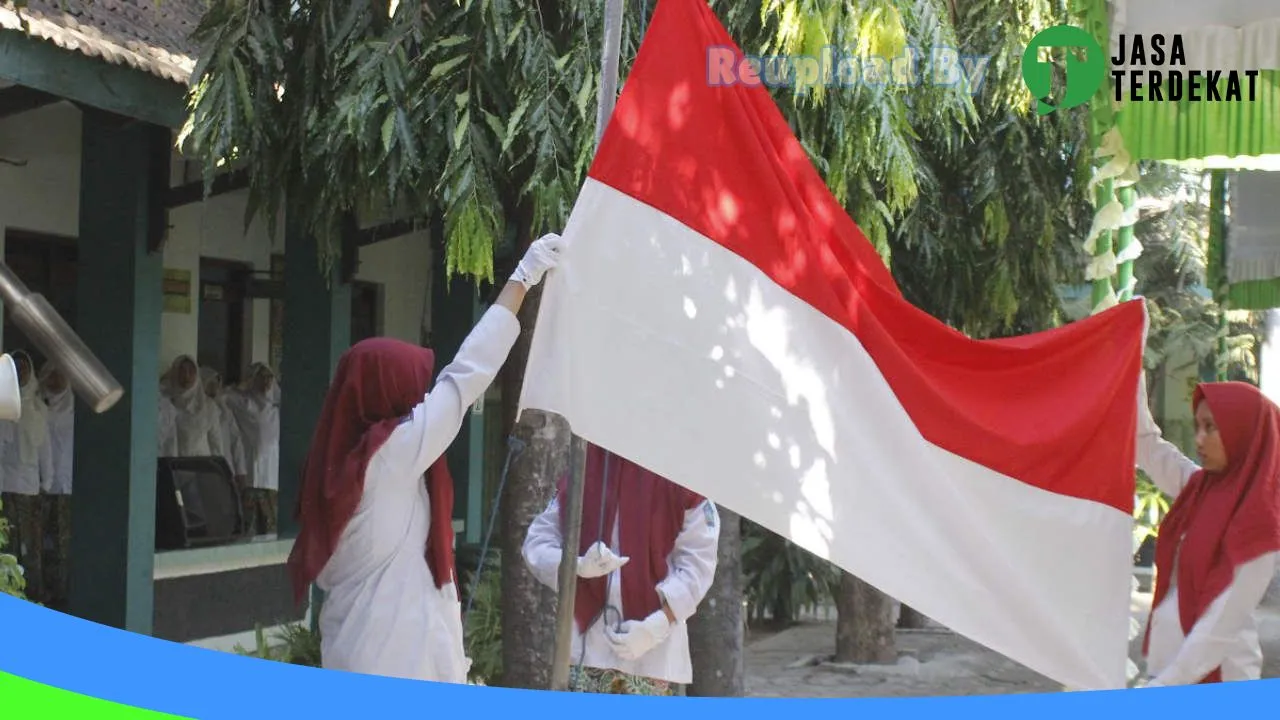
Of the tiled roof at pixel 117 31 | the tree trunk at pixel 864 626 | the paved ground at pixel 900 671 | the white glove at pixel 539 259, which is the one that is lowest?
the paved ground at pixel 900 671

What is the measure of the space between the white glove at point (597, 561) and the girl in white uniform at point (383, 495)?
450 millimetres

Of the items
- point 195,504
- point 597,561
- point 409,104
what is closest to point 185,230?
point 195,504

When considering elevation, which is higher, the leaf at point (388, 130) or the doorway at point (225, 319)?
the leaf at point (388, 130)

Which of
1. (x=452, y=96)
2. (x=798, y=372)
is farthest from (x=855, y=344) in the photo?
(x=452, y=96)

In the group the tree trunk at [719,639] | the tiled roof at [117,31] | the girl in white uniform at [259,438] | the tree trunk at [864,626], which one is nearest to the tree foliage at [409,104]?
the tiled roof at [117,31]

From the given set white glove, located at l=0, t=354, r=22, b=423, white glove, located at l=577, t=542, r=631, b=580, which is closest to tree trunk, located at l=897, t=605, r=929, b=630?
white glove, located at l=577, t=542, r=631, b=580

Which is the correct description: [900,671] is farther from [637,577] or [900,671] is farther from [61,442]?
[637,577]

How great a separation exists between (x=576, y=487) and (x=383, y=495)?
0.62 m

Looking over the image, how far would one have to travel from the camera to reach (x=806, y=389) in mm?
3922

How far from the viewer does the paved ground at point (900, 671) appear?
9719 millimetres

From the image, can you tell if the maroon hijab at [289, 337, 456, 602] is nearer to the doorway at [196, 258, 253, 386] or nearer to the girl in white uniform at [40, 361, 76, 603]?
the girl in white uniform at [40, 361, 76, 603]

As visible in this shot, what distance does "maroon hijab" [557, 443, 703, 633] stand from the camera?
14.8 ft

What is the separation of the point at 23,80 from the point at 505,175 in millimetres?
2414

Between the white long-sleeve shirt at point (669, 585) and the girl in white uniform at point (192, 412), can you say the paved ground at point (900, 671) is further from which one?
the white long-sleeve shirt at point (669, 585)
